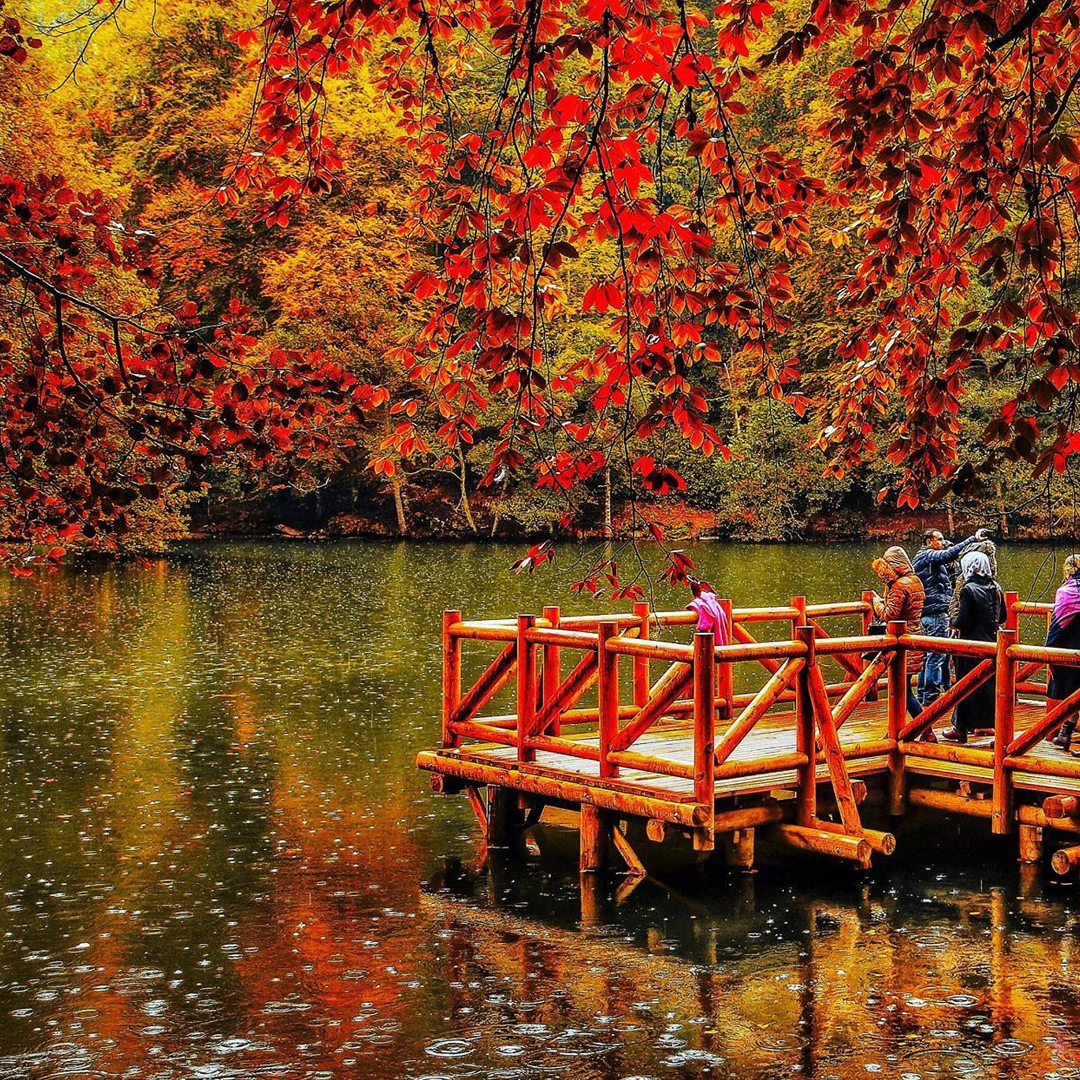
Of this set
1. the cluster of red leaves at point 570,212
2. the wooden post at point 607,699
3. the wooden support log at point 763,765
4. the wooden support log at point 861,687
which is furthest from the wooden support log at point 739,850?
the cluster of red leaves at point 570,212

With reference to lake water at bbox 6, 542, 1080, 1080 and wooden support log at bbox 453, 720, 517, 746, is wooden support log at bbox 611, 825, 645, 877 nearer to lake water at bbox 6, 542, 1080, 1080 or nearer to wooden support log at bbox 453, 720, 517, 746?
lake water at bbox 6, 542, 1080, 1080

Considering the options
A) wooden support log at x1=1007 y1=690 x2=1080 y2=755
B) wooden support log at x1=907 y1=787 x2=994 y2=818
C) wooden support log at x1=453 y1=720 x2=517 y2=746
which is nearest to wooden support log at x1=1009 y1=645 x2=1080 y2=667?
wooden support log at x1=1007 y1=690 x2=1080 y2=755

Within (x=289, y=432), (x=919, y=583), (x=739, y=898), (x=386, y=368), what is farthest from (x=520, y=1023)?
(x=386, y=368)

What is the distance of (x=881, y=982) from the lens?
8.75m

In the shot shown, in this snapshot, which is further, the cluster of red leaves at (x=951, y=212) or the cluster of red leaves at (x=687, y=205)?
the cluster of red leaves at (x=951, y=212)

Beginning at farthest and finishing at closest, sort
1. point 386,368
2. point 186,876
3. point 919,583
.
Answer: point 386,368 → point 919,583 → point 186,876

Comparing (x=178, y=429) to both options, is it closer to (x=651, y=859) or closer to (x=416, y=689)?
(x=651, y=859)

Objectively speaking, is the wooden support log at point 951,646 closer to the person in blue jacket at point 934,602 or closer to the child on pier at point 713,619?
the child on pier at point 713,619

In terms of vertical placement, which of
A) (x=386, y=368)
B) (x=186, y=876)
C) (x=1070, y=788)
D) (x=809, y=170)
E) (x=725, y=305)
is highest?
(x=809, y=170)

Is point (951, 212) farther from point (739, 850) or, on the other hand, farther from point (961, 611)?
point (961, 611)

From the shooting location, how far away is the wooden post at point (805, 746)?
428 inches

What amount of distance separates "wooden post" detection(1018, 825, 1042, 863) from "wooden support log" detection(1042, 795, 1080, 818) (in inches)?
14.9

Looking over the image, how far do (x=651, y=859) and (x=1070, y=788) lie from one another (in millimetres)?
3330

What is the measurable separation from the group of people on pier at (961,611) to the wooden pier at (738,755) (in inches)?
11.6
